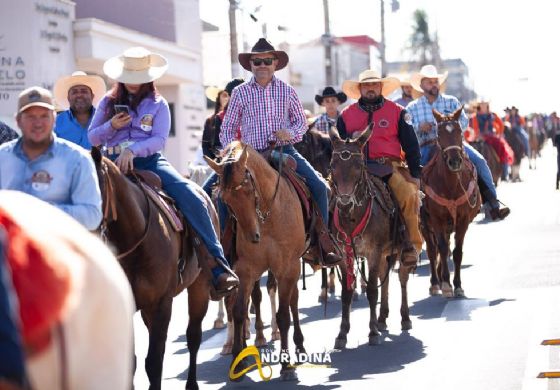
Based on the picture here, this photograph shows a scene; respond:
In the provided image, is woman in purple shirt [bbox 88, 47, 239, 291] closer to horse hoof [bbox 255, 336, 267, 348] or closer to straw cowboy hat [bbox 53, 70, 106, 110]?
straw cowboy hat [bbox 53, 70, 106, 110]

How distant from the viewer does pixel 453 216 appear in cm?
1581

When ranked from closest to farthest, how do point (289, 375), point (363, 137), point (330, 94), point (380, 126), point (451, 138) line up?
point (289, 375) < point (363, 137) < point (380, 126) < point (451, 138) < point (330, 94)

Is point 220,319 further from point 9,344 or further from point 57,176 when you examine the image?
point 9,344

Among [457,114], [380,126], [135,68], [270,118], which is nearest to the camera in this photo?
[135,68]

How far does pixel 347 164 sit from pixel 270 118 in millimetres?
1137

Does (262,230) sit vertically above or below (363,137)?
below

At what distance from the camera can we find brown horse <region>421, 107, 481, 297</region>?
50.2ft

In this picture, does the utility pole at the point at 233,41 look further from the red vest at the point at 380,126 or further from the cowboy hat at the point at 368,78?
the red vest at the point at 380,126

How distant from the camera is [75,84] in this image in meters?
10.5

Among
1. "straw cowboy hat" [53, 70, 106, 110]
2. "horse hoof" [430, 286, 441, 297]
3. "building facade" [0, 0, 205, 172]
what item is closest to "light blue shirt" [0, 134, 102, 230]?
"straw cowboy hat" [53, 70, 106, 110]

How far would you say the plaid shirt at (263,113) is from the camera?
11.0 m

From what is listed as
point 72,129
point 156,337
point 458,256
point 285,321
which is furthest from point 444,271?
point 156,337

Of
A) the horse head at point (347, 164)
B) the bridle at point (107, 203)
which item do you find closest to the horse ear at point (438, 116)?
the horse head at point (347, 164)

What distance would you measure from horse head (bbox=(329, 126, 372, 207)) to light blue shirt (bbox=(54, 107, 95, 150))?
2.66 meters
